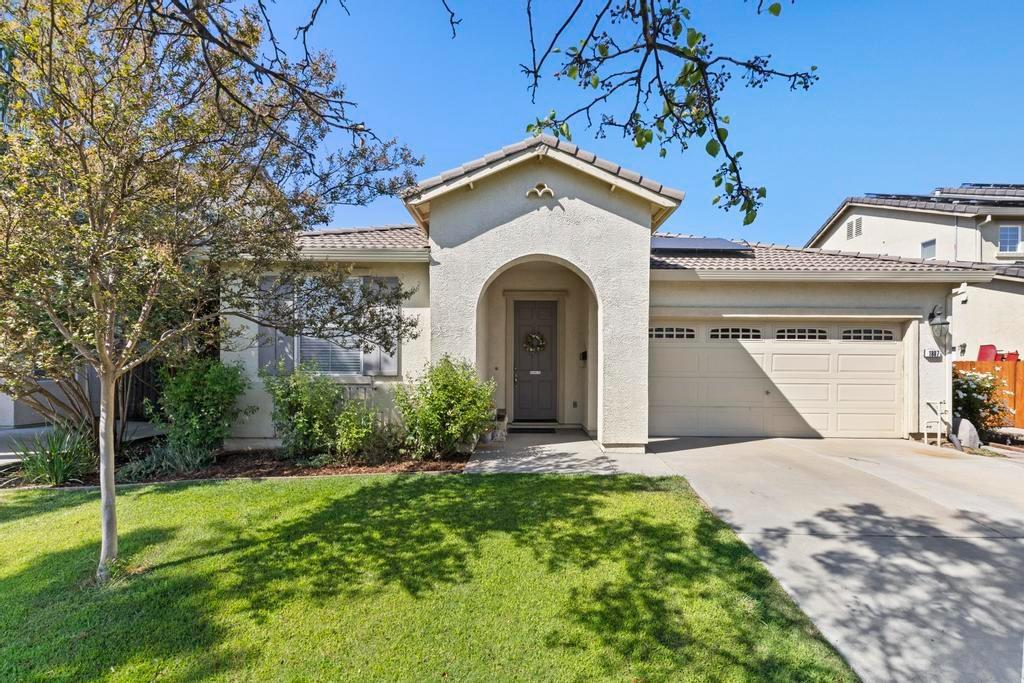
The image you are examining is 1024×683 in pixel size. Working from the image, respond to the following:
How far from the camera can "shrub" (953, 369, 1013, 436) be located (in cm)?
948

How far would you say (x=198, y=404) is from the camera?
762 centimetres

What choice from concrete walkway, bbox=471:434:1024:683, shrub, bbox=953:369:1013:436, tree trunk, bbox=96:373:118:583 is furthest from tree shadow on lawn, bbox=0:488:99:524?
shrub, bbox=953:369:1013:436

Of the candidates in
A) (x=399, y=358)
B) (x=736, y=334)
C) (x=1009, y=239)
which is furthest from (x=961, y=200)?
(x=399, y=358)

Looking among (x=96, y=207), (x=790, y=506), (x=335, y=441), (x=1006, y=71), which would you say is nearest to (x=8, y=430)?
(x=335, y=441)

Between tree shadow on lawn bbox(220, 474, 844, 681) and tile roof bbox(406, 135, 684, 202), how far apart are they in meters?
5.11

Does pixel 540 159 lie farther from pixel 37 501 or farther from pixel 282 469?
pixel 37 501

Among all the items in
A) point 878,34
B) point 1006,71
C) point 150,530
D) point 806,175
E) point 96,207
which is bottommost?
point 150,530

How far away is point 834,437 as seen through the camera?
9516 millimetres

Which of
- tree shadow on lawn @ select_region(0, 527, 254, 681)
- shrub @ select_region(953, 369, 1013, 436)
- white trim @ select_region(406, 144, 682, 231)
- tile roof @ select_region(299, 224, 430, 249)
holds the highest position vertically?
white trim @ select_region(406, 144, 682, 231)

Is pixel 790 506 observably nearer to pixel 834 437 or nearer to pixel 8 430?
pixel 834 437

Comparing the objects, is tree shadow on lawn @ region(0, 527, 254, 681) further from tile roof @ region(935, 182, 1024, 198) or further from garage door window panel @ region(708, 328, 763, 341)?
tile roof @ region(935, 182, 1024, 198)

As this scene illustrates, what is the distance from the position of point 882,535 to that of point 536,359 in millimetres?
6936

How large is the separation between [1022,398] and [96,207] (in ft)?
55.7

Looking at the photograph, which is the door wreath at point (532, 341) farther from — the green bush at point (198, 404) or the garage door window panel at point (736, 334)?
the green bush at point (198, 404)
